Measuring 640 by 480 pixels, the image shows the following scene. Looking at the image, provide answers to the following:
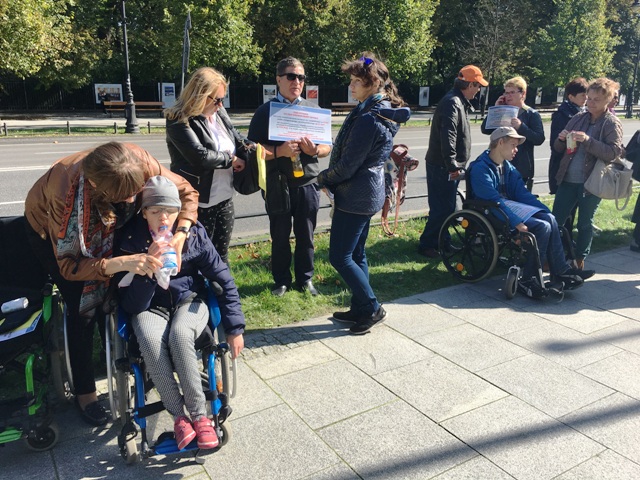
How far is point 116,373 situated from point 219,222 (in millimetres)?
1680

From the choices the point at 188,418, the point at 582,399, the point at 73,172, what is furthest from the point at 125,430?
the point at 582,399

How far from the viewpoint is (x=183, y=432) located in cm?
268

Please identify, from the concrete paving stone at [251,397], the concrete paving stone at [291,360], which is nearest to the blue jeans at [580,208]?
the concrete paving stone at [291,360]

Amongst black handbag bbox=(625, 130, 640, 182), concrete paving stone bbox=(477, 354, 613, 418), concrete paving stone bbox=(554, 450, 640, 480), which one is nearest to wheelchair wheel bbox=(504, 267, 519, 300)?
concrete paving stone bbox=(477, 354, 613, 418)

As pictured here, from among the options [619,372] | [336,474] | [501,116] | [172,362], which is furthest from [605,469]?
[501,116]

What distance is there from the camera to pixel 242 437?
10.0ft

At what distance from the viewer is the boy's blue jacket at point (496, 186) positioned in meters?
5.29

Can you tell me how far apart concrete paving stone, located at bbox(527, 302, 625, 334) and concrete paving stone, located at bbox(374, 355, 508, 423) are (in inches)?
52.0

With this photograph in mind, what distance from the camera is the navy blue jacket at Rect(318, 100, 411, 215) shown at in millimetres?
3963

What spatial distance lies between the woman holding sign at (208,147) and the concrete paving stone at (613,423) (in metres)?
2.71

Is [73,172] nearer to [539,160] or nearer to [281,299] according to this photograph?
[281,299]

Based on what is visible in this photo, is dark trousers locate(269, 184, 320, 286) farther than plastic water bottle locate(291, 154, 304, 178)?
Yes

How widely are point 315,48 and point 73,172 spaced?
3504 cm

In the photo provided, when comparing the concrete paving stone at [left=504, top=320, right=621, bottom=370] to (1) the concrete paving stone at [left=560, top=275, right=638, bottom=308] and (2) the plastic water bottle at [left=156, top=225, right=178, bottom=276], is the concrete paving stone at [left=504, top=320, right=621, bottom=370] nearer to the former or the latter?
(1) the concrete paving stone at [left=560, top=275, right=638, bottom=308]
